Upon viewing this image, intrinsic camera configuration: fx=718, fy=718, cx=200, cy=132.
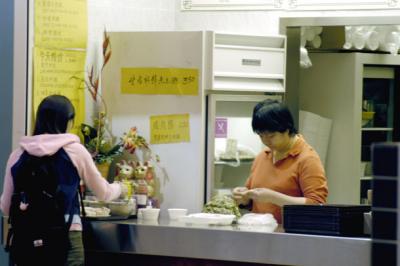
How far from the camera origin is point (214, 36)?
13.9 ft

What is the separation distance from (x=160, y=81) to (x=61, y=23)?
0.65 metres

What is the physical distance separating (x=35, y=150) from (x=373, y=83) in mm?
3691

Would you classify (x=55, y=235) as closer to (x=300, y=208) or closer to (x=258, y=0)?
(x=300, y=208)

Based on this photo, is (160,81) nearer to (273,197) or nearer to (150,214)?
(150,214)

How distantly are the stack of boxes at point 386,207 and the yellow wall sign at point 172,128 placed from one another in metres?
3.20

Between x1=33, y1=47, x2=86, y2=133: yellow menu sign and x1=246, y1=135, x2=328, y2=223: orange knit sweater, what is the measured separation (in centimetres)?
114

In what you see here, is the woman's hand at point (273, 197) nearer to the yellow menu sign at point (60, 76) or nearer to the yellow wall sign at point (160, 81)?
the yellow wall sign at point (160, 81)

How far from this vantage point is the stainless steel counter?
3.09m

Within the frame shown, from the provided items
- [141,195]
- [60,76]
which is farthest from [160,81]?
[141,195]

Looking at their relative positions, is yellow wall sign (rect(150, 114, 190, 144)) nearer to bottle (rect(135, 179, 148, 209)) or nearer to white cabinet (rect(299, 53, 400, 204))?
bottle (rect(135, 179, 148, 209))

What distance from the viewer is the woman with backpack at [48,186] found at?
3.20 meters

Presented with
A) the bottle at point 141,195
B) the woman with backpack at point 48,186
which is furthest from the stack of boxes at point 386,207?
the bottle at point 141,195

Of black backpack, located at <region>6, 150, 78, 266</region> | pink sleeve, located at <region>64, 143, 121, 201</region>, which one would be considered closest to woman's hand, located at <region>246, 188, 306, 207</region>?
pink sleeve, located at <region>64, 143, 121, 201</region>

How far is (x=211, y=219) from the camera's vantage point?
3.49 metres
